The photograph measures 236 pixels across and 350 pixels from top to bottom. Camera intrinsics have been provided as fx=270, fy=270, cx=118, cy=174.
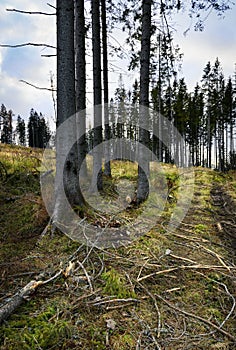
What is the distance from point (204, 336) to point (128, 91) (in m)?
37.2

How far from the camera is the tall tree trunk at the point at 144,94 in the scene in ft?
21.6

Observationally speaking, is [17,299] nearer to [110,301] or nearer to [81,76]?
[110,301]

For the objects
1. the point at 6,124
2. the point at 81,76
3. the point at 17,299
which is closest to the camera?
the point at 17,299

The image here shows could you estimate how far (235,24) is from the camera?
5.80 m

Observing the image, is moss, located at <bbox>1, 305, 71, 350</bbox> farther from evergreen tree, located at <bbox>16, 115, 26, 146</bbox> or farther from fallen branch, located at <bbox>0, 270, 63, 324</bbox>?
evergreen tree, located at <bbox>16, 115, 26, 146</bbox>

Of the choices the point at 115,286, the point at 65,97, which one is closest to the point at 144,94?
the point at 65,97

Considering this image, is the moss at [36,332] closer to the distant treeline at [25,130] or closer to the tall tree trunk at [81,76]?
the tall tree trunk at [81,76]

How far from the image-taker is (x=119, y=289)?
302 cm

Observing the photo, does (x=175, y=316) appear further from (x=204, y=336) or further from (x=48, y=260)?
(x=48, y=260)

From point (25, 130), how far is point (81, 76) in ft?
220

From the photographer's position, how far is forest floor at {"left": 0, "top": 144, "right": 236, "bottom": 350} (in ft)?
7.74

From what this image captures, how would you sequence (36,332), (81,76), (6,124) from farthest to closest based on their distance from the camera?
(6,124) < (81,76) < (36,332)

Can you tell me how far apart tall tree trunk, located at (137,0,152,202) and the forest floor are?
191 cm

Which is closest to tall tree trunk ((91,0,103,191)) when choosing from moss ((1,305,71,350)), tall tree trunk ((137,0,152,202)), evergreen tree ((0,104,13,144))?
tall tree trunk ((137,0,152,202))
